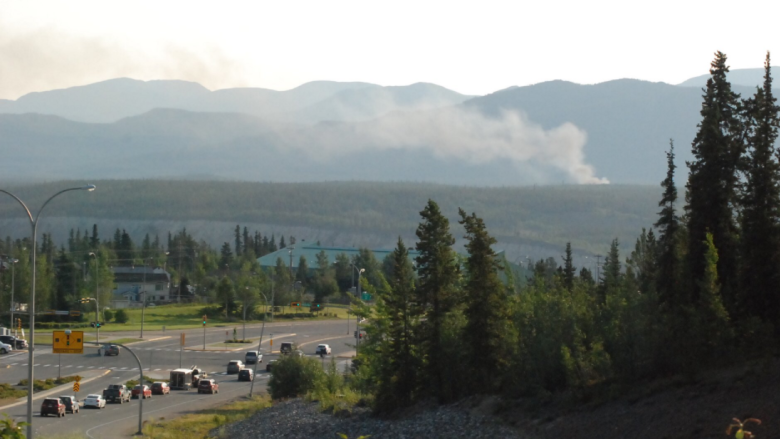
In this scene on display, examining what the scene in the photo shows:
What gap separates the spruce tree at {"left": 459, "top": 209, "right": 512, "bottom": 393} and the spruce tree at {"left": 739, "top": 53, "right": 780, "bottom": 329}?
1426 cm

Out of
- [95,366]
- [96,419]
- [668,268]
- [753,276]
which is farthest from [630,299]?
[95,366]

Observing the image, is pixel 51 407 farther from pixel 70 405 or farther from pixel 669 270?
pixel 669 270

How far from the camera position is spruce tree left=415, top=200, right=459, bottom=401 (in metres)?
54.9

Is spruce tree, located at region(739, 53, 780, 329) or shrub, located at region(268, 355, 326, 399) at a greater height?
spruce tree, located at region(739, 53, 780, 329)

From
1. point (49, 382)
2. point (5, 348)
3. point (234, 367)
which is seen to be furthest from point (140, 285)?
point (49, 382)

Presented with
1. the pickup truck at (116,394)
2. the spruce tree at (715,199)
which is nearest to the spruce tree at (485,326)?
the spruce tree at (715,199)

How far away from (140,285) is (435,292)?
417ft

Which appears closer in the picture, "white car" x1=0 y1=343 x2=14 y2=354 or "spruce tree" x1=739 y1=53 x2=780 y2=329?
"spruce tree" x1=739 y1=53 x2=780 y2=329

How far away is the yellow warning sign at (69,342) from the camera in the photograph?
5753cm

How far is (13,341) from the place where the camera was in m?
111

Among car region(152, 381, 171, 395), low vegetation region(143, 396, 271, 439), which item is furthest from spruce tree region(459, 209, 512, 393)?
car region(152, 381, 171, 395)

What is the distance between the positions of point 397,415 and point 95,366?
2263 inches

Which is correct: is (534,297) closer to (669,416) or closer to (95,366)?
(669,416)

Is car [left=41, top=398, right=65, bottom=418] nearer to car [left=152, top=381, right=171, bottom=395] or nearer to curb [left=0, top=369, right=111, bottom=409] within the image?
curb [left=0, top=369, right=111, bottom=409]
